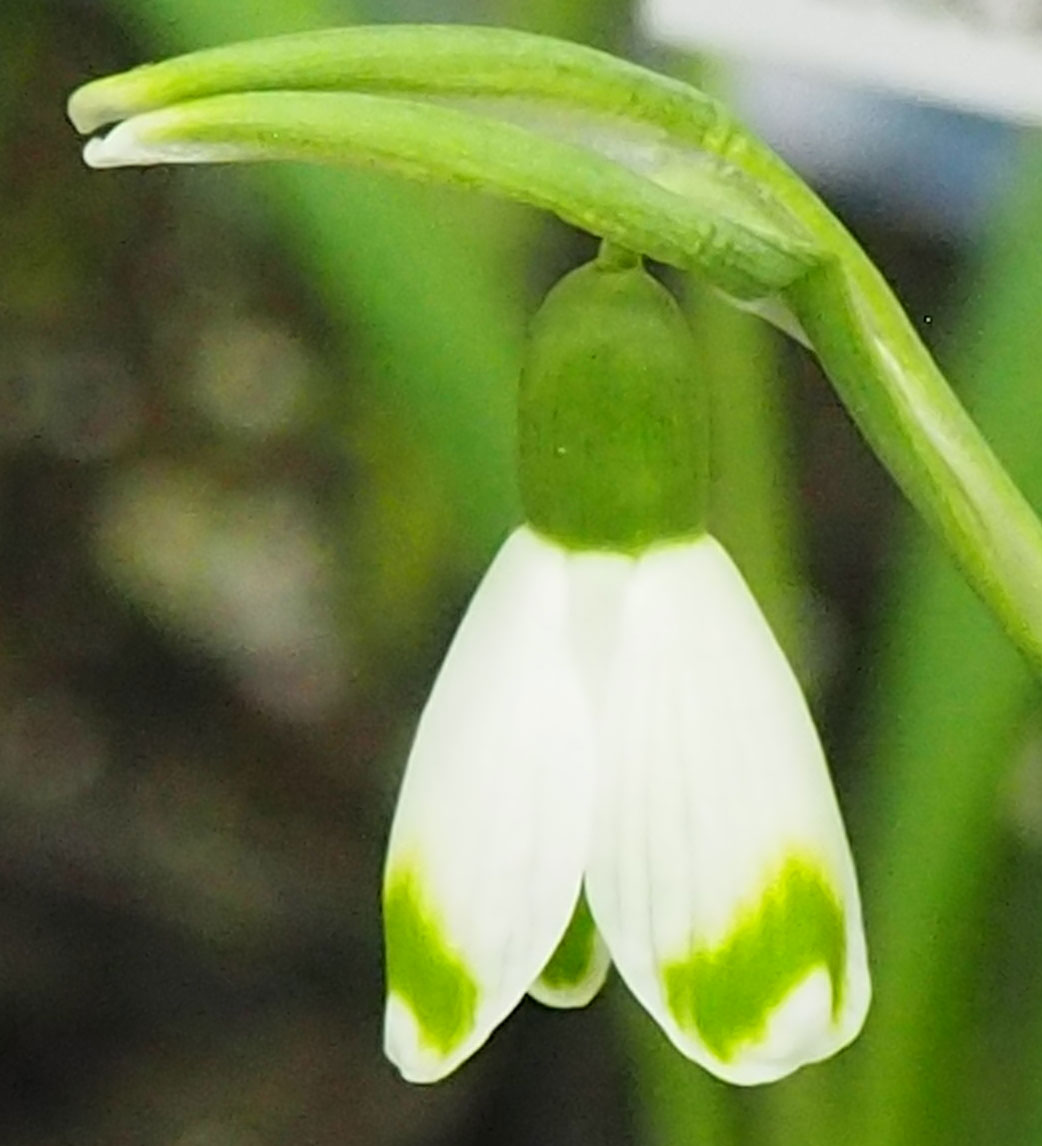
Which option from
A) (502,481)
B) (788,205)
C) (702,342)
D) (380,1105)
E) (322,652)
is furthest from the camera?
(322,652)

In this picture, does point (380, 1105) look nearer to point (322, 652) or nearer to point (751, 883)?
point (322, 652)

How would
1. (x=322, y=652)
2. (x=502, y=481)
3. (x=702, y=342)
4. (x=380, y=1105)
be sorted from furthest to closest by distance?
(x=322, y=652), (x=380, y=1105), (x=702, y=342), (x=502, y=481)

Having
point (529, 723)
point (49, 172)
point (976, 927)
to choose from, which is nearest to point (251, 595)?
point (49, 172)

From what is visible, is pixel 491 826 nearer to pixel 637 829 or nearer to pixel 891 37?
pixel 637 829

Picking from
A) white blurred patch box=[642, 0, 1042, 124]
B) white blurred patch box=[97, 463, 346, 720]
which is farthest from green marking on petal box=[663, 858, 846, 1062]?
white blurred patch box=[97, 463, 346, 720]

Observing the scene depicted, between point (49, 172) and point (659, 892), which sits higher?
point (659, 892)

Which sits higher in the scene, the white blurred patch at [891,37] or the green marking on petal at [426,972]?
the white blurred patch at [891,37]

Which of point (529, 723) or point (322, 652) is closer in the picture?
point (529, 723)

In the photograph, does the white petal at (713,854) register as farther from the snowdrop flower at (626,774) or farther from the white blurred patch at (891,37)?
the white blurred patch at (891,37)

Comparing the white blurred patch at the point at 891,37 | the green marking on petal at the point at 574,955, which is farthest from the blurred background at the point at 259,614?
the green marking on petal at the point at 574,955
